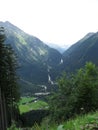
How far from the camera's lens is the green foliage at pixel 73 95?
65.4 meters

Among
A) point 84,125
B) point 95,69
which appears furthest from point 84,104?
point 84,125

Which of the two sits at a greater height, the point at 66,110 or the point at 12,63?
the point at 12,63

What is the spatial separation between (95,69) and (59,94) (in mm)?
13146

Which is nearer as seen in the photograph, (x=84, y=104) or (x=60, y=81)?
(x=84, y=104)

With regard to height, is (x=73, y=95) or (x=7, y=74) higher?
(x=7, y=74)

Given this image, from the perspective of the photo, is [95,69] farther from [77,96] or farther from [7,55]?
[7,55]

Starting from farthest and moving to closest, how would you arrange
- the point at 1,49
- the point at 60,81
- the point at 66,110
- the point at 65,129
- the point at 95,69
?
1. the point at 95,69
2. the point at 60,81
3. the point at 66,110
4. the point at 1,49
5. the point at 65,129

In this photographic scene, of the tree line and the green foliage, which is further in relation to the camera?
the green foliage

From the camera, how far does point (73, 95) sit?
66375mm

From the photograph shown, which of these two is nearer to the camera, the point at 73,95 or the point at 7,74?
the point at 7,74

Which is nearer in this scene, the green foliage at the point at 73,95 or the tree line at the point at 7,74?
the tree line at the point at 7,74

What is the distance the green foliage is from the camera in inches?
2576

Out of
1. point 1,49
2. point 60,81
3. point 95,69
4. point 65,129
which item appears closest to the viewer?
point 65,129

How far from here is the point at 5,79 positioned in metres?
61.7
